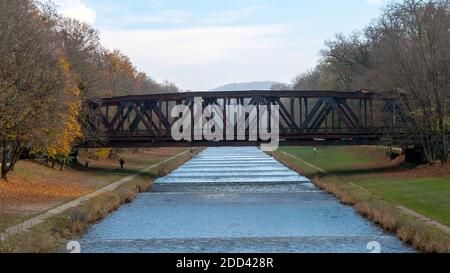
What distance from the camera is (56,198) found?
39.2 m

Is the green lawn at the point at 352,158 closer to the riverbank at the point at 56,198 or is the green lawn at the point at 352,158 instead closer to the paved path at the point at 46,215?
the riverbank at the point at 56,198

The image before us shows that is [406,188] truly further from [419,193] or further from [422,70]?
[422,70]

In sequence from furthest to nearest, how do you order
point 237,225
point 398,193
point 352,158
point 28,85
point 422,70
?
1. point 352,158
2. point 422,70
3. point 398,193
4. point 28,85
5. point 237,225

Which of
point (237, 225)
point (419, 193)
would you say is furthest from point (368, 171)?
point (237, 225)

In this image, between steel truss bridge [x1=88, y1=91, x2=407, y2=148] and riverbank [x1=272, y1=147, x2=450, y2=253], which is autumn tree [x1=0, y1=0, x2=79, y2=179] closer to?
riverbank [x1=272, y1=147, x2=450, y2=253]

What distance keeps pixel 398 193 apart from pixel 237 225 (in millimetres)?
11115

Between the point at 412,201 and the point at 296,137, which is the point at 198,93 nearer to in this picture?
the point at 296,137

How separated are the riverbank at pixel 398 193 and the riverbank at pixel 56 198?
1194 centimetres

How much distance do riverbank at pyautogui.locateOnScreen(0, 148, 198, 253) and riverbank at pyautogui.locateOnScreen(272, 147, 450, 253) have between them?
39.2ft

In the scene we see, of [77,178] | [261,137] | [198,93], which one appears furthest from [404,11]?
[77,178]

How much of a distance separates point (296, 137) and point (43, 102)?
3059 centimetres

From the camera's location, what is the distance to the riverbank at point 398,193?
2572 cm

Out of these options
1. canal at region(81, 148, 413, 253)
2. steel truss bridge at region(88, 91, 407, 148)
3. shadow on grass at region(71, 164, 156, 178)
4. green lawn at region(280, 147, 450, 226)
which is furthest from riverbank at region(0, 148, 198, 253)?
green lawn at region(280, 147, 450, 226)

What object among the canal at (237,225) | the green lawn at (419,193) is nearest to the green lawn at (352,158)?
the canal at (237,225)
